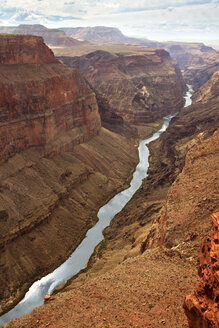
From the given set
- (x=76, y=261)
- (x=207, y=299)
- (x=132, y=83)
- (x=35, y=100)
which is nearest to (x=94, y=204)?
(x=76, y=261)

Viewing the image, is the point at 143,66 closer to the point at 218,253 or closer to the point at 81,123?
the point at 81,123

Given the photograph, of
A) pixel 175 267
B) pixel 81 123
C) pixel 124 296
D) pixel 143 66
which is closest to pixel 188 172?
pixel 175 267

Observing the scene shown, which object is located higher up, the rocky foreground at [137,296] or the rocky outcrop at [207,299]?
the rocky outcrop at [207,299]

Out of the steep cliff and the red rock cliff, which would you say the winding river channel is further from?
the red rock cliff

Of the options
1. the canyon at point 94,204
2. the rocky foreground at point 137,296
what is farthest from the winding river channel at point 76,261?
the rocky foreground at point 137,296

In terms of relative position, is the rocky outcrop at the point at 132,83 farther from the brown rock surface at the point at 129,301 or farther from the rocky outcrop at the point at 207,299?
the rocky outcrop at the point at 207,299

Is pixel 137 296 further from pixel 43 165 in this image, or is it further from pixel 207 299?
pixel 43 165
